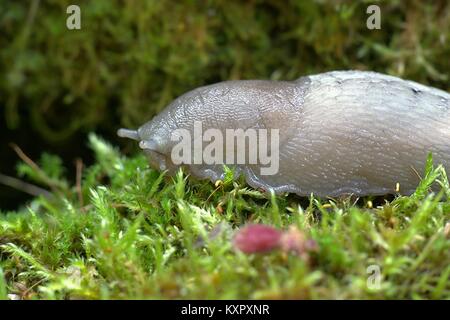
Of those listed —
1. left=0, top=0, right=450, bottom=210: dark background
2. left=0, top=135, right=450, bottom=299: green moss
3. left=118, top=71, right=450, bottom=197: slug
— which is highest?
left=0, top=0, right=450, bottom=210: dark background

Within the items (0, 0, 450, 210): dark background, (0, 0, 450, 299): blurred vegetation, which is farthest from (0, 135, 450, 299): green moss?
(0, 0, 450, 210): dark background

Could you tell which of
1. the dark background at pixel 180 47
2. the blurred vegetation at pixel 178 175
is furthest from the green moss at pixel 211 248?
the dark background at pixel 180 47

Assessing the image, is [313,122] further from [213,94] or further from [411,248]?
[411,248]

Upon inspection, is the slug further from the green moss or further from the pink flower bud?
the pink flower bud

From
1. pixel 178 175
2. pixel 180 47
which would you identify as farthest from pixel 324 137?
pixel 180 47

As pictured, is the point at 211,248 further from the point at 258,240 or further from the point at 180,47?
the point at 180,47

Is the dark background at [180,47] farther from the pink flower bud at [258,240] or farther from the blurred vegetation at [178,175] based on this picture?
the pink flower bud at [258,240]
